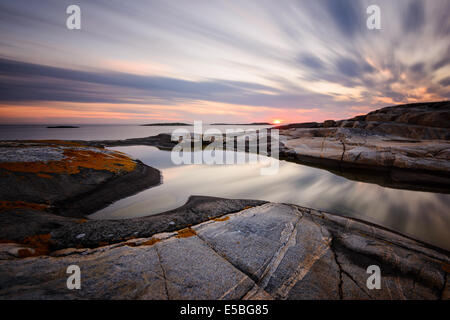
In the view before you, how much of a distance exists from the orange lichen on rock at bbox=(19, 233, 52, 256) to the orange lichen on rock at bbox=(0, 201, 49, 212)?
9.30 ft

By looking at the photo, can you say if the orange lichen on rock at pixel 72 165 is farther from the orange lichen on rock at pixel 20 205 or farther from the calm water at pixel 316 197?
the calm water at pixel 316 197

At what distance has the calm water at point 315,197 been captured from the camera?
7902 millimetres

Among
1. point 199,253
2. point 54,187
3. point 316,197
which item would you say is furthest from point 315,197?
point 54,187

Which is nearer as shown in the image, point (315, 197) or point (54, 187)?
point (54, 187)

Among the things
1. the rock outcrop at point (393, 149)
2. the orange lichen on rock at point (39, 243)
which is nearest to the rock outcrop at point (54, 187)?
the orange lichen on rock at point (39, 243)

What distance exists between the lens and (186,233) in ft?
17.3

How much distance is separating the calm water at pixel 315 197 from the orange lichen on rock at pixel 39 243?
3.14 m

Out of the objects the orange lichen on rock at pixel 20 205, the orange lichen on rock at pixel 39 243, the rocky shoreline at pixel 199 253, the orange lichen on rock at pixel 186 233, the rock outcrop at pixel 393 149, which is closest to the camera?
the rocky shoreline at pixel 199 253

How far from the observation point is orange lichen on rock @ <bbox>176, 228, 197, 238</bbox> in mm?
5096

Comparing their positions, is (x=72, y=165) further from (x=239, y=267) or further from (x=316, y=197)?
(x=316, y=197)

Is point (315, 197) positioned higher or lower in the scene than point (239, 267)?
lower

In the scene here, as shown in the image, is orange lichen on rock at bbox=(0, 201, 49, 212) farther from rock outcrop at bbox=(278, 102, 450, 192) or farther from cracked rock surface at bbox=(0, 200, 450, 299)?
rock outcrop at bbox=(278, 102, 450, 192)

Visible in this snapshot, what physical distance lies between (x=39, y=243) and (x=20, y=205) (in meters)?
3.77

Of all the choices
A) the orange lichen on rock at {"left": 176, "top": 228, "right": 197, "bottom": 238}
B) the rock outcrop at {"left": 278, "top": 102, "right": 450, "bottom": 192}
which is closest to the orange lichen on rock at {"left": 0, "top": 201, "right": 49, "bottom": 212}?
the orange lichen on rock at {"left": 176, "top": 228, "right": 197, "bottom": 238}
